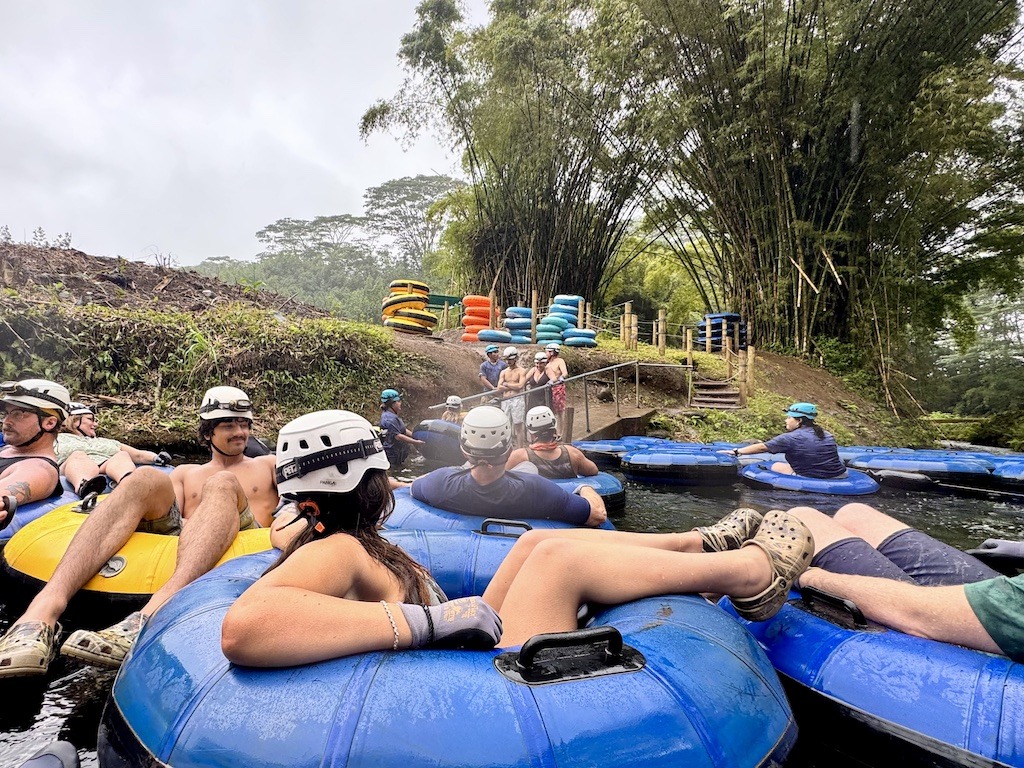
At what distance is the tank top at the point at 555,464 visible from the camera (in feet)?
14.8

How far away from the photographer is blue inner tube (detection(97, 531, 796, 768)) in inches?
45.3

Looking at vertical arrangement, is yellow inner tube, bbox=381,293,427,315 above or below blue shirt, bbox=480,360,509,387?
above

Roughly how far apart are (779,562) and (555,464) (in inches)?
109

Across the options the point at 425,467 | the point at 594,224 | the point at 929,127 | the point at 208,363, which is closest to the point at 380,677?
the point at 425,467

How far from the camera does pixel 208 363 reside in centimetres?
745

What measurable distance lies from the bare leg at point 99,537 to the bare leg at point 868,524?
303 centimetres

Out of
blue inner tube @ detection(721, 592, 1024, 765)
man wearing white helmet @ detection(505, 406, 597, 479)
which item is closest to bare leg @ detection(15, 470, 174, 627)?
man wearing white helmet @ detection(505, 406, 597, 479)

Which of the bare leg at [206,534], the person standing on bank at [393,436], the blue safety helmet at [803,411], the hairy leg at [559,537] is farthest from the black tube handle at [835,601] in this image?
the person standing on bank at [393,436]

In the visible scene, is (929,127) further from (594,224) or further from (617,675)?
(617,675)

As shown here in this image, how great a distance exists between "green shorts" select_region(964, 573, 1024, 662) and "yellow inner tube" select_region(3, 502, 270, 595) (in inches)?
103

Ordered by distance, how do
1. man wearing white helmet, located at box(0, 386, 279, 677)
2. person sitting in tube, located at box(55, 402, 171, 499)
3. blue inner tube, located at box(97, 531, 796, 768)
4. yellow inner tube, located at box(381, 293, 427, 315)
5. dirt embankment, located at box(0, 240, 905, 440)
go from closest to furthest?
1. blue inner tube, located at box(97, 531, 796, 768)
2. man wearing white helmet, located at box(0, 386, 279, 677)
3. person sitting in tube, located at box(55, 402, 171, 499)
4. dirt embankment, located at box(0, 240, 905, 440)
5. yellow inner tube, located at box(381, 293, 427, 315)

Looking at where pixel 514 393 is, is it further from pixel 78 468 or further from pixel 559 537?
pixel 559 537

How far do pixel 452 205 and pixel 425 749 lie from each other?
1739cm

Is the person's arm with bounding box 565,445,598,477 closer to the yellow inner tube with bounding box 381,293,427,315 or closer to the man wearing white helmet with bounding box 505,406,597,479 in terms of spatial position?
the man wearing white helmet with bounding box 505,406,597,479
